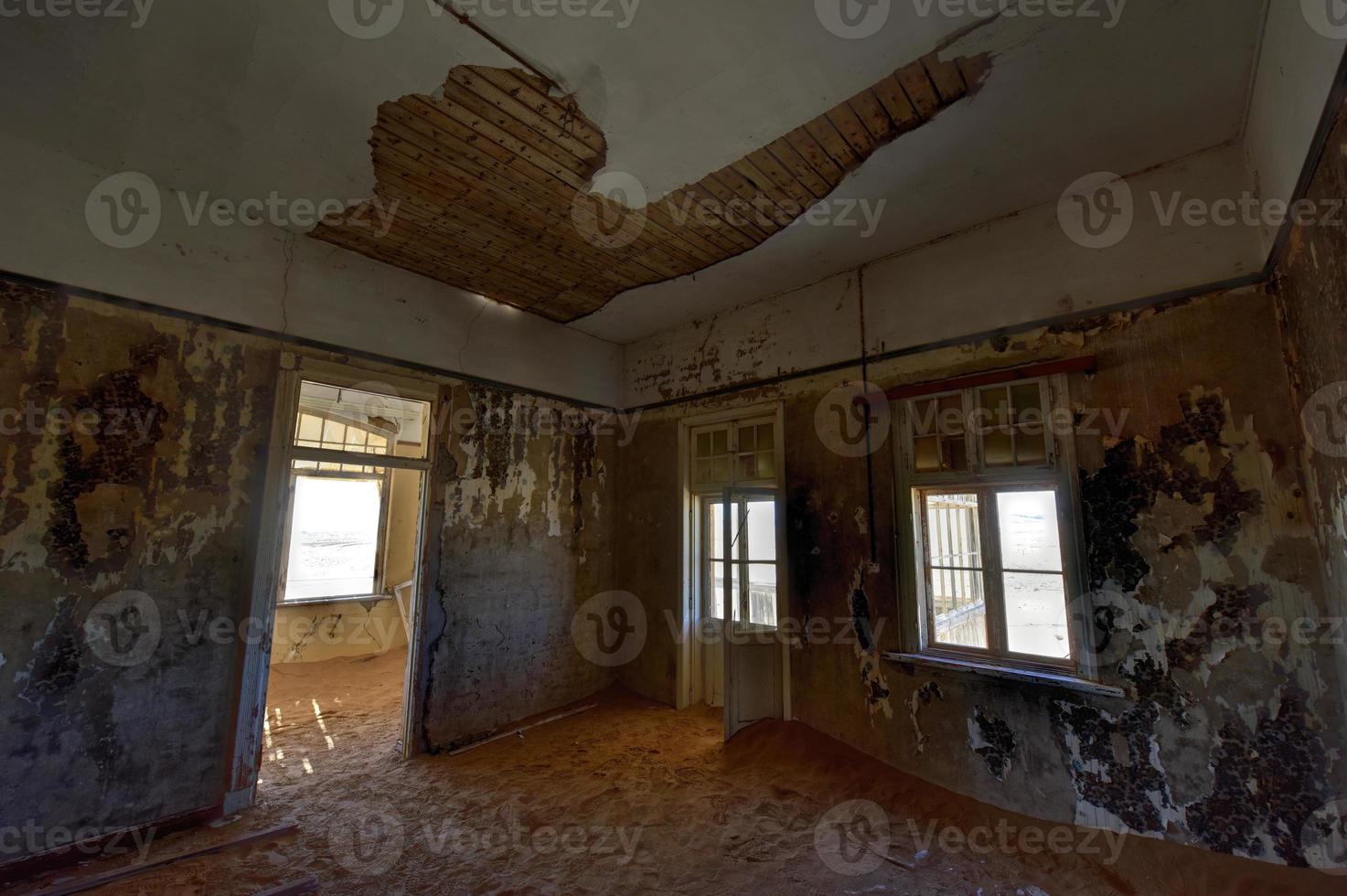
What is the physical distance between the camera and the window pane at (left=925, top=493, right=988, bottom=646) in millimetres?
3256

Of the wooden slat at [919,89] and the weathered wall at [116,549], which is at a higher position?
the wooden slat at [919,89]

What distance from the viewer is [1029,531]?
3088 mm

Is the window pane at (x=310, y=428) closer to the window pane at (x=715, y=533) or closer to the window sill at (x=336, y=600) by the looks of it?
the window sill at (x=336, y=600)

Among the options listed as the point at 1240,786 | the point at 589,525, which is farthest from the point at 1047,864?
the point at 589,525

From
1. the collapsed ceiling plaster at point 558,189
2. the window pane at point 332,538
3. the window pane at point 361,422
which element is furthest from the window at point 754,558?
the window pane at point 332,538

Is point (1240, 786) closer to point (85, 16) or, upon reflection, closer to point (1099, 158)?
point (1099, 158)

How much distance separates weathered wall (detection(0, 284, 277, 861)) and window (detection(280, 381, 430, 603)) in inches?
123

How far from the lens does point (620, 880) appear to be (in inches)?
99.1

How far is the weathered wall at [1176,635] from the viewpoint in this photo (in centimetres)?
233

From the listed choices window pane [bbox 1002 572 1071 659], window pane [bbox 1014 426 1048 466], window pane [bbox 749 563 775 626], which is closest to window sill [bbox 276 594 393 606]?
window pane [bbox 749 563 775 626]

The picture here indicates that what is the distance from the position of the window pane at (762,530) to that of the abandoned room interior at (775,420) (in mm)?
93

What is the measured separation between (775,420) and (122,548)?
4155mm

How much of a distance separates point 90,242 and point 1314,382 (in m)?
5.83

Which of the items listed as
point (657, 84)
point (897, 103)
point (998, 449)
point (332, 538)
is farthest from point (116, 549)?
point (998, 449)
